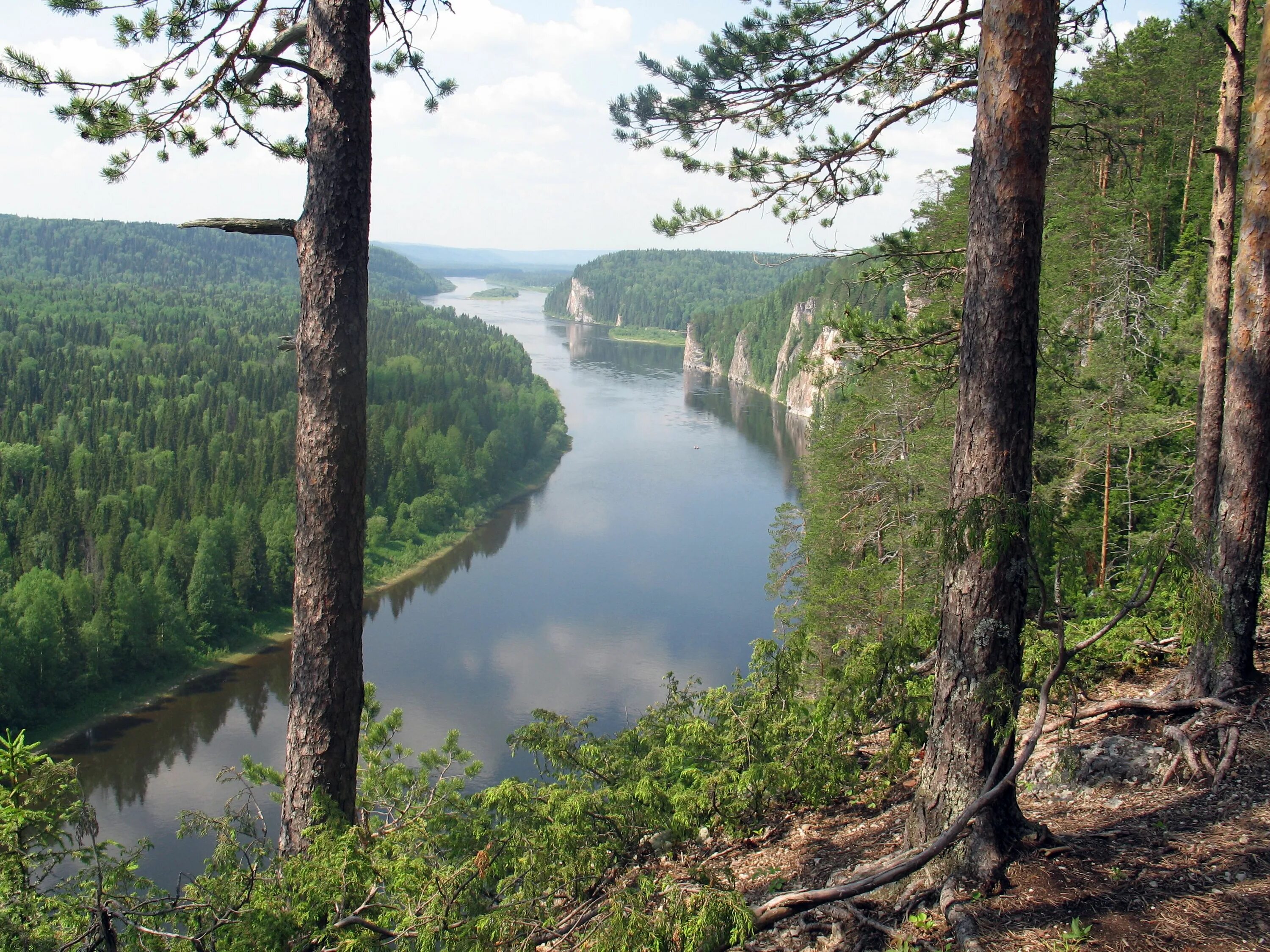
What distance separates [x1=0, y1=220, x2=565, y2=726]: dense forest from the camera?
26.0 meters

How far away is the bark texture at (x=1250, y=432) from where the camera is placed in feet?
15.9

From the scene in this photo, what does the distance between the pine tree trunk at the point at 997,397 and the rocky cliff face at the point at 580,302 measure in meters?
139

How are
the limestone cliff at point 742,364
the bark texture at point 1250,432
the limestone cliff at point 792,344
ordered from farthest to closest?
the limestone cliff at point 742,364 < the limestone cliff at point 792,344 < the bark texture at point 1250,432

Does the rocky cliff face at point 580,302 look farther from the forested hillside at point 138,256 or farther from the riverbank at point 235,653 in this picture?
the riverbank at point 235,653

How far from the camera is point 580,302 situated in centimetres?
14550

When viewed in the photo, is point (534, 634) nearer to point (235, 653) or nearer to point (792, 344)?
point (235, 653)

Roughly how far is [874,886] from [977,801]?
0.46 metres

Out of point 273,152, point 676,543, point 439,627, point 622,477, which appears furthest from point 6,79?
point 622,477

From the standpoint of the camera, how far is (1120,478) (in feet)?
39.8

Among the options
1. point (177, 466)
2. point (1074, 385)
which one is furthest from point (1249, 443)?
point (177, 466)

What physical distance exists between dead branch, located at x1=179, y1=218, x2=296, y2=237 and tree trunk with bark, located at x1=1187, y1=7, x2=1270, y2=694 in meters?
4.79

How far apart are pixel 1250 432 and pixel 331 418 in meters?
4.64

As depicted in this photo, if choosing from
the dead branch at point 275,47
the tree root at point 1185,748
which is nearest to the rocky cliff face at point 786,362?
the tree root at point 1185,748

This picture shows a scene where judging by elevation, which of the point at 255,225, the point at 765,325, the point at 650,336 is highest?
the point at 650,336
